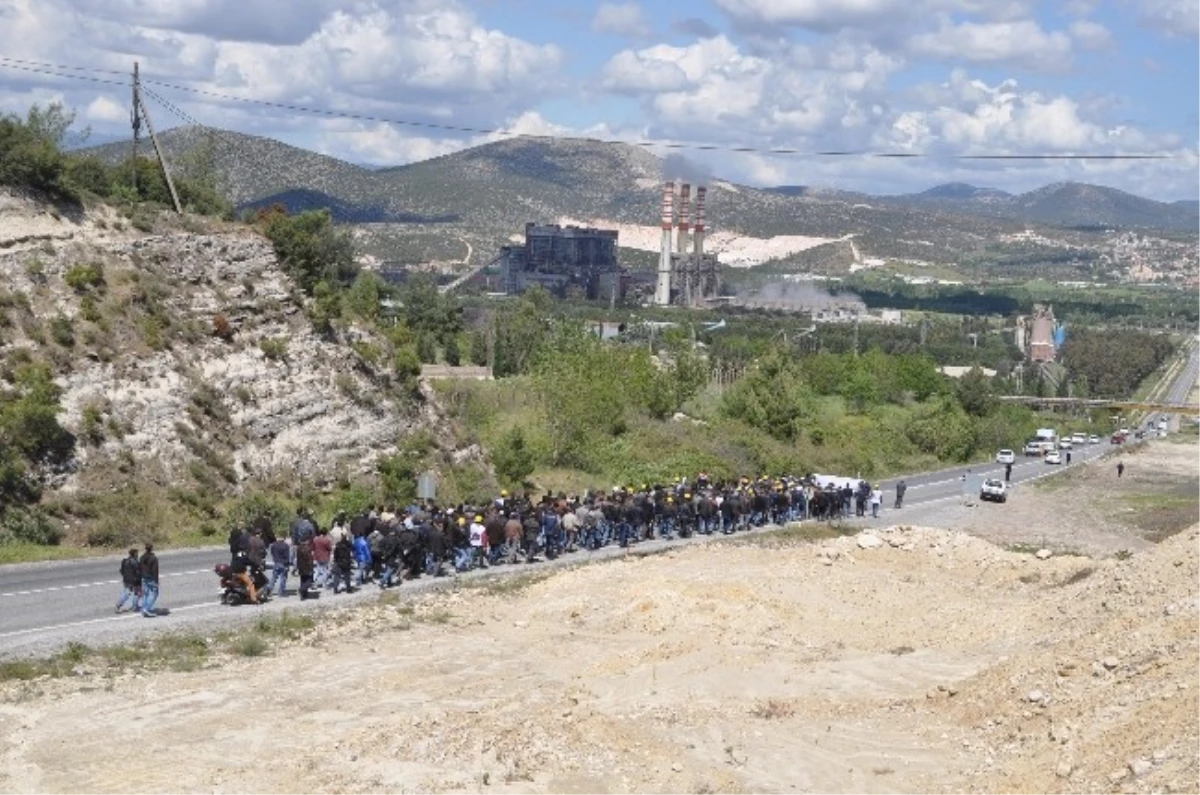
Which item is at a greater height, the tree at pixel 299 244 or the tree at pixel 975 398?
the tree at pixel 299 244

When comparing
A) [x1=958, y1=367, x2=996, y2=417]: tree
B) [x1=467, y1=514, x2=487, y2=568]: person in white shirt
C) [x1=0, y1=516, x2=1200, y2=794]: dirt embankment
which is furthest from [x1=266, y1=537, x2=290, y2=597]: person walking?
[x1=958, y1=367, x2=996, y2=417]: tree

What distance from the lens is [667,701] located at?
21266mm

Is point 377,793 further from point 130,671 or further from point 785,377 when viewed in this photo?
point 785,377

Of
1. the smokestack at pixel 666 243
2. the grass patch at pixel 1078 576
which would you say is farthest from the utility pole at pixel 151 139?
the smokestack at pixel 666 243

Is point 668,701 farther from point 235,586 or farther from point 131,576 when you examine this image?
point 131,576

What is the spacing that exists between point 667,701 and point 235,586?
9005 mm

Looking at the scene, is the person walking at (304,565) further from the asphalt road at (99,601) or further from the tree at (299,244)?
the tree at (299,244)

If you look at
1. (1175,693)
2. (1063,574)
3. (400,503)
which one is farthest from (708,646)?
(400,503)

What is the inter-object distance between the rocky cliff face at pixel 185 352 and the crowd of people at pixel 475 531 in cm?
593

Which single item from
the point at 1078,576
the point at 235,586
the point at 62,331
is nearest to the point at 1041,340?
the point at 1078,576

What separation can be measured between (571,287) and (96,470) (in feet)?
543

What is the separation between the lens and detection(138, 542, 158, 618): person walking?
957 inches

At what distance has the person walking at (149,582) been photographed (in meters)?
24.3

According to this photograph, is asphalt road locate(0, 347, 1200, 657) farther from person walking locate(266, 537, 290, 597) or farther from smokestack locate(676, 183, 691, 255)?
smokestack locate(676, 183, 691, 255)
